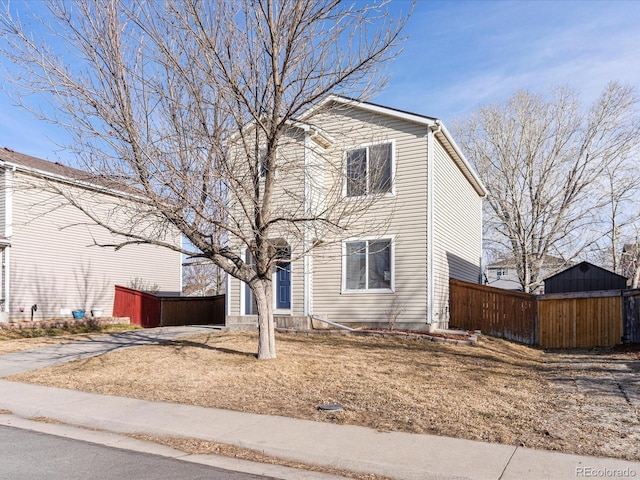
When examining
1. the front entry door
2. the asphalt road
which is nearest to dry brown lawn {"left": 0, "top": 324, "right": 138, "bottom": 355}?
the front entry door

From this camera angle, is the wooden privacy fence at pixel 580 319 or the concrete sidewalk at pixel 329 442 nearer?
the concrete sidewalk at pixel 329 442

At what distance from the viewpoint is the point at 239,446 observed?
6309 mm

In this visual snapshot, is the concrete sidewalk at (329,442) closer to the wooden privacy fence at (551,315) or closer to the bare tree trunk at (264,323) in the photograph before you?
the bare tree trunk at (264,323)

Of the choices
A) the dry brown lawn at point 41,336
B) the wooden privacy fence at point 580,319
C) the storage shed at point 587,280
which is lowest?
the dry brown lawn at point 41,336

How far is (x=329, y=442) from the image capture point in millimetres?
6215

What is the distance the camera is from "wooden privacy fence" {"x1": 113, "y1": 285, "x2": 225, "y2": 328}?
2220 centimetres

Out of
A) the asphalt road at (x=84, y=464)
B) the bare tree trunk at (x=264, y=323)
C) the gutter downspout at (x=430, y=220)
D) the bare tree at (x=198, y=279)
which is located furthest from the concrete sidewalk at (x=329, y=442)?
the bare tree at (x=198, y=279)

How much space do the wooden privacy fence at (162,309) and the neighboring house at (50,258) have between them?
0.75m

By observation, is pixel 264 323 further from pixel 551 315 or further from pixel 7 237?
pixel 7 237

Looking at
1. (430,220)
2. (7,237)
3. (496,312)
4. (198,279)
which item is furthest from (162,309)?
(198,279)

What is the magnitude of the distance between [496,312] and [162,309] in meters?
13.4

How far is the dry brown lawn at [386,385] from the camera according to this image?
659 centimetres

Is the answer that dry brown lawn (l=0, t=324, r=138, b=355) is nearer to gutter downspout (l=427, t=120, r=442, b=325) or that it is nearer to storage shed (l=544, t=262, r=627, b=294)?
gutter downspout (l=427, t=120, r=442, b=325)

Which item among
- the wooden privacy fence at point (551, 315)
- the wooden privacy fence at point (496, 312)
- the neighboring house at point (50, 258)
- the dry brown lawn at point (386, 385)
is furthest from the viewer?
the neighboring house at point (50, 258)
